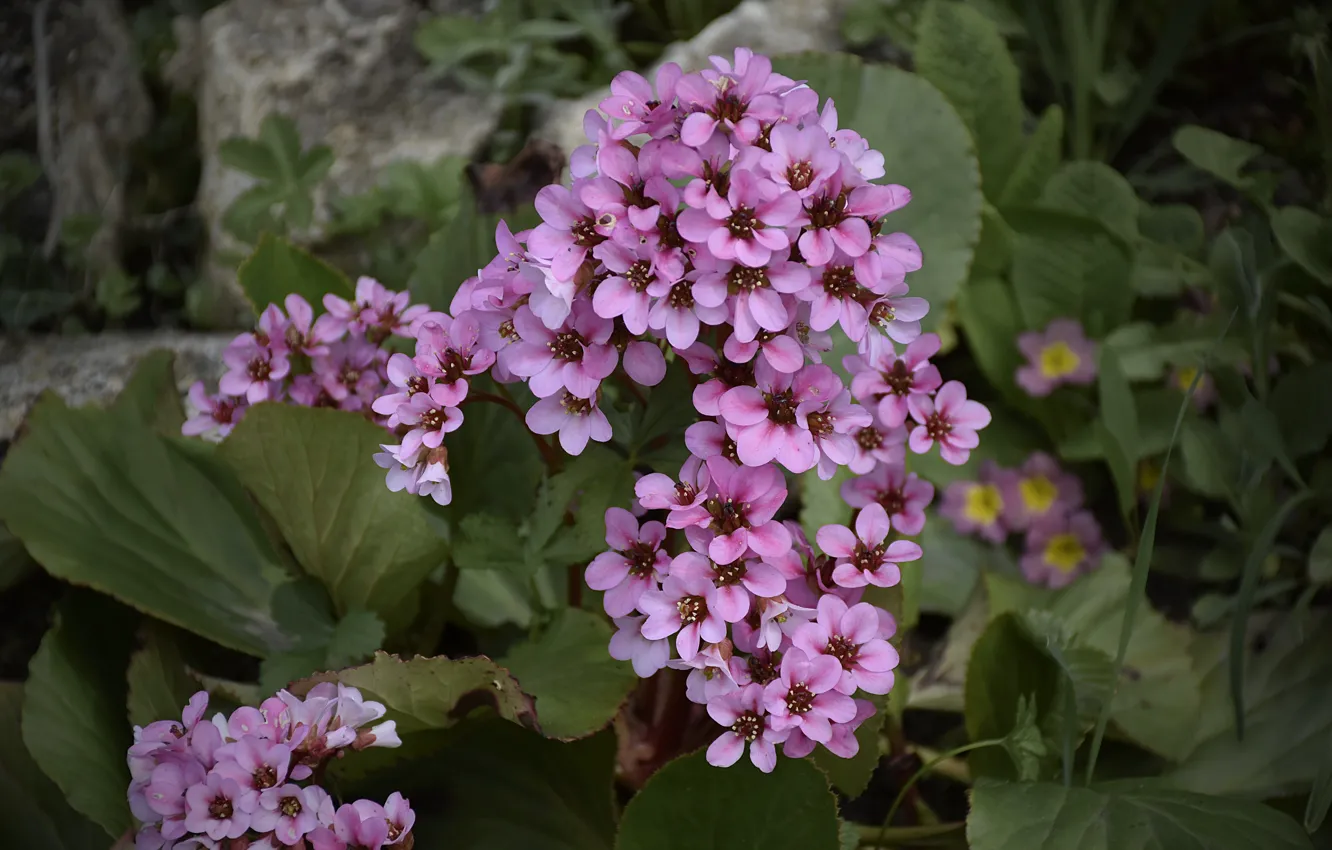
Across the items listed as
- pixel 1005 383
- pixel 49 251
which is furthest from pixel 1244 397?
pixel 49 251

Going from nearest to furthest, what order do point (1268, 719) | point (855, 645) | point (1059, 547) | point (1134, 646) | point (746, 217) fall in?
point (746, 217) < point (855, 645) < point (1268, 719) < point (1134, 646) < point (1059, 547)

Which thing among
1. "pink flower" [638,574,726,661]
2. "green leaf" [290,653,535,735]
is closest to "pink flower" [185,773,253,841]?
"green leaf" [290,653,535,735]

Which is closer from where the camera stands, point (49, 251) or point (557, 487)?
point (557, 487)

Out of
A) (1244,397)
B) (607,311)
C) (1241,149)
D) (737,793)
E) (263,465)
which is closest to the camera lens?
(607,311)

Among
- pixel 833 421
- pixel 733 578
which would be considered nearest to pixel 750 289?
pixel 833 421

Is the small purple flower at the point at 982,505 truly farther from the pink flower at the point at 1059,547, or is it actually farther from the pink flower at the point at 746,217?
the pink flower at the point at 746,217

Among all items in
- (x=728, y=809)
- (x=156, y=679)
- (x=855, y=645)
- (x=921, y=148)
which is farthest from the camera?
(x=921, y=148)

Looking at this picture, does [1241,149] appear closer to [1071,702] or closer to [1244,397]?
[1244,397]

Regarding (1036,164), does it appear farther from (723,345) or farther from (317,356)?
(317,356)
